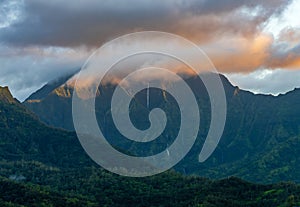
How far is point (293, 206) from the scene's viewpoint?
19700 cm
